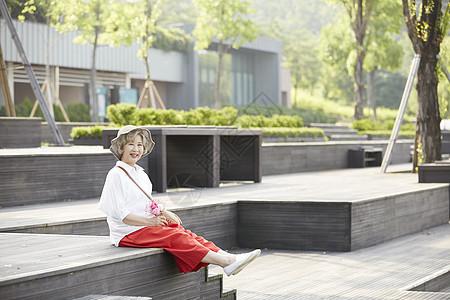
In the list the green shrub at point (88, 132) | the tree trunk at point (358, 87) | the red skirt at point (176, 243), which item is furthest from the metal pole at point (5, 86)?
the tree trunk at point (358, 87)

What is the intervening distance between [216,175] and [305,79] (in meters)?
56.1

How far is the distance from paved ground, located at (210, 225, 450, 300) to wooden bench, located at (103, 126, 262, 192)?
2457mm

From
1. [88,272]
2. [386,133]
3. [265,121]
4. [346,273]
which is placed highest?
[265,121]

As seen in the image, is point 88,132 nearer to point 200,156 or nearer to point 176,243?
point 200,156

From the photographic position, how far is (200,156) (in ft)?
35.6

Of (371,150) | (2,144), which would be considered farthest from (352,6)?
(2,144)

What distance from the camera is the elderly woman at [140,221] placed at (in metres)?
4.72

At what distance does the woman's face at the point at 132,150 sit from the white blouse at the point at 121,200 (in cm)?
5

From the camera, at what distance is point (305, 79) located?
65938 millimetres

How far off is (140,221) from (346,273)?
273cm

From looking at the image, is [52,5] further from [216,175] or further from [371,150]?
[216,175]

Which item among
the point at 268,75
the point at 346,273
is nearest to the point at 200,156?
the point at 346,273

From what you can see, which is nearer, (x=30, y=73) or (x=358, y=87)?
(x=30, y=73)

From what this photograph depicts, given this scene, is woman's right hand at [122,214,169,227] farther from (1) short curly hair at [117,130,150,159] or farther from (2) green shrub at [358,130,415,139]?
(2) green shrub at [358,130,415,139]
